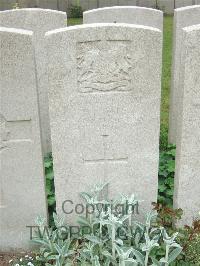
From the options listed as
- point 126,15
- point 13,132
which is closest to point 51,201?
point 13,132

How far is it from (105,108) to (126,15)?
77.6 inches

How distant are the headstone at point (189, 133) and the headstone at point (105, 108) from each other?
19 cm

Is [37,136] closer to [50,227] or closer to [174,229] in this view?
[50,227]

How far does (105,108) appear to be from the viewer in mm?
3424

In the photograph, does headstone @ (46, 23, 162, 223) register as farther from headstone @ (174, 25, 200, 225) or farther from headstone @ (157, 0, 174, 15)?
headstone @ (157, 0, 174, 15)

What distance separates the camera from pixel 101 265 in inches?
137

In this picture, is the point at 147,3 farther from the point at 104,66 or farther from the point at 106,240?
the point at 106,240

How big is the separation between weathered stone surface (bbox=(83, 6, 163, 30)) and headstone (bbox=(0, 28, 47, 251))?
1.93 meters

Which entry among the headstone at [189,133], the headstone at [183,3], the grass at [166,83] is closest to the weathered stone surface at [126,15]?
the grass at [166,83]

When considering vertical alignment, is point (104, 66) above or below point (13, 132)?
above

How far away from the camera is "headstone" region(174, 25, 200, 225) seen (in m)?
3.26

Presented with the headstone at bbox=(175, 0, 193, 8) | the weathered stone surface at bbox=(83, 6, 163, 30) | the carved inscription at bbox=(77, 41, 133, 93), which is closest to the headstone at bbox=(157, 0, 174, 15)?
the headstone at bbox=(175, 0, 193, 8)

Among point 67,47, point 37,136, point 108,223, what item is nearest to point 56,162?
point 37,136

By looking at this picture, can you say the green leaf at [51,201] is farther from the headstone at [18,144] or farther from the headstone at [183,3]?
the headstone at [183,3]
